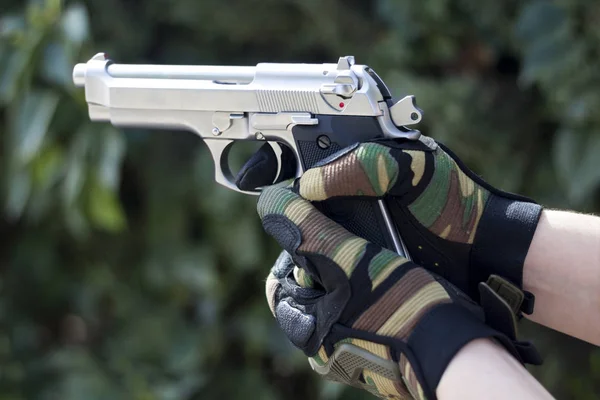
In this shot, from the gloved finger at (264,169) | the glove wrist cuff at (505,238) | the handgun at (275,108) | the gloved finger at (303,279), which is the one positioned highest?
the handgun at (275,108)

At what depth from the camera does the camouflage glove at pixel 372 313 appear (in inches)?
38.4

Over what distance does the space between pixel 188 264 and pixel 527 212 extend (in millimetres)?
1482

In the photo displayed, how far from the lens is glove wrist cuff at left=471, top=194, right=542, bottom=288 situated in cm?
118

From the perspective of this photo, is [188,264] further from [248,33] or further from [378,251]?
[378,251]

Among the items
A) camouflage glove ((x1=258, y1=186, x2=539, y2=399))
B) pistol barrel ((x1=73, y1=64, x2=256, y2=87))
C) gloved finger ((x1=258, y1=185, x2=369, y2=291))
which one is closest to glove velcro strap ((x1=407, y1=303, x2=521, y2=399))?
camouflage glove ((x1=258, y1=186, x2=539, y2=399))

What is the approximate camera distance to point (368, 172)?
3.59 ft

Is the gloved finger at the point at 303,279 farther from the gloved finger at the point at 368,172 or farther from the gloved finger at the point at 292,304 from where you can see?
the gloved finger at the point at 368,172

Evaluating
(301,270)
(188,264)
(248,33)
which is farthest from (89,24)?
(301,270)

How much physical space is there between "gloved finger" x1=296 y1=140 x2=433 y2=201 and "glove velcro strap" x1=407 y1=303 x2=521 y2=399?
207 millimetres

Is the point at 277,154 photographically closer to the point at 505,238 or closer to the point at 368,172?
the point at 368,172

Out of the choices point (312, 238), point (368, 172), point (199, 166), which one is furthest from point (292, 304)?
point (199, 166)

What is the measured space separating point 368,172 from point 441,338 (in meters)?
0.27

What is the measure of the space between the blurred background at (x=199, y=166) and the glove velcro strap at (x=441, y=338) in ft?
3.60

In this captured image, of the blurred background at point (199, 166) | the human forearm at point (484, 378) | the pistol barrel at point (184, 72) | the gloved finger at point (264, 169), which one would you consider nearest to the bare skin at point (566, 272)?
the human forearm at point (484, 378)
